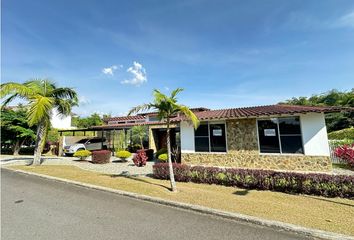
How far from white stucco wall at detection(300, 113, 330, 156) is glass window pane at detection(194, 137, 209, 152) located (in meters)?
5.44

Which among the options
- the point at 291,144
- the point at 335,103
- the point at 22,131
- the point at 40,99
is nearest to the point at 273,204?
the point at 291,144

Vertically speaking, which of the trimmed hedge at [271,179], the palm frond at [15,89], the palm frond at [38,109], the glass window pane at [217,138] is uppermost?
the palm frond at [15,89]

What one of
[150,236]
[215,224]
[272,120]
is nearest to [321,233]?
[215,224]

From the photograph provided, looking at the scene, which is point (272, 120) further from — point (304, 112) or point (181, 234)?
point (181, 234)

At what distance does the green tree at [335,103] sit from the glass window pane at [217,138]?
937 inches

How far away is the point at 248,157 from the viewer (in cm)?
1162

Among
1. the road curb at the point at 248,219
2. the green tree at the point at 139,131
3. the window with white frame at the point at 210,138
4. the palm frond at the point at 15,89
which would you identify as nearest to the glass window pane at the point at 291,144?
the window with white frame at the point at 210,138

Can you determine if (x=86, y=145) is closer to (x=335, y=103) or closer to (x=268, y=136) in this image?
(x=268, y=136)

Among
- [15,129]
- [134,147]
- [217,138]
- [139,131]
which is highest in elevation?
[15,129]

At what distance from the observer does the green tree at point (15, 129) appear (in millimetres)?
20094

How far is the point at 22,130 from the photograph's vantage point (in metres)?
20.0

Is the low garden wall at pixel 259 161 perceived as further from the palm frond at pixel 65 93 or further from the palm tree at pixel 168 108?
the palm frond at pixel 65 93

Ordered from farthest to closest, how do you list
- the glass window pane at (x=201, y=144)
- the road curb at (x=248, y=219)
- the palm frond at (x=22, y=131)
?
the palm frond at (x=22, y=131) → the glass window pane at (x=201, y=144) → the road curb at (x=248, y=219)

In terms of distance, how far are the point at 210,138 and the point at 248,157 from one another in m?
2.61
